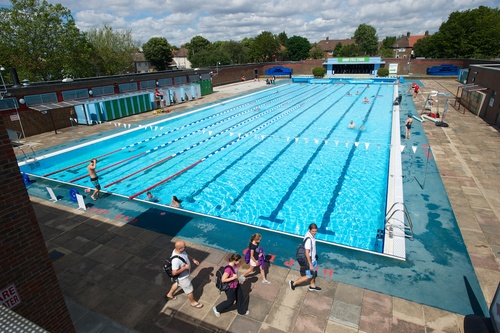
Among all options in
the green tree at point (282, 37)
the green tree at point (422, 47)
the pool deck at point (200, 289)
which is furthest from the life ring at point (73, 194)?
the green tree at point (282, 37)

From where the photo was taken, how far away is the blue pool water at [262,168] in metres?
10.1

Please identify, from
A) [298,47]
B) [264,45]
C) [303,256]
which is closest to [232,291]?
[303,256]

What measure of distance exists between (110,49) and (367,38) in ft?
294

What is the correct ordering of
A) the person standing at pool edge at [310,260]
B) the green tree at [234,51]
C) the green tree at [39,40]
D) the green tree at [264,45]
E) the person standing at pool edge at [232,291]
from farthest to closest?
the green tree at [264,45] → the green tree at [234,51] → the green tree at [39,40] → the person standing at pool edge at [310,260] → the person standing at pool edge at [232,291]

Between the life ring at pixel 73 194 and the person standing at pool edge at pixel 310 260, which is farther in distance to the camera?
the life ring at pixel 73 194

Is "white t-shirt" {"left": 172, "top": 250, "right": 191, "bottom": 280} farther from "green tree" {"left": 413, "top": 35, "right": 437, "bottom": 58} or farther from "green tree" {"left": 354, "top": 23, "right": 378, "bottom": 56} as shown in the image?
"green tree" {"left": 354, "top": 23, "right": 378, "bottom": 56}

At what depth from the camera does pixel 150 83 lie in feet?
95.2

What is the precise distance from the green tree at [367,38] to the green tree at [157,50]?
218 feet

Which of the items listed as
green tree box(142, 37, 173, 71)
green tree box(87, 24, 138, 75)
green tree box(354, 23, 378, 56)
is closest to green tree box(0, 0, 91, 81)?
green tree box(87, 24, 138, 75)

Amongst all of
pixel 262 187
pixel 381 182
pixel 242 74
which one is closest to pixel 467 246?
pixel 381 182

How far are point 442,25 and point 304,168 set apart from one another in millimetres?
60916

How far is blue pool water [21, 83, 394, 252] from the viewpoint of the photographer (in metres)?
10.1

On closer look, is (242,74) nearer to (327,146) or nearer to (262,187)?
(327,146)

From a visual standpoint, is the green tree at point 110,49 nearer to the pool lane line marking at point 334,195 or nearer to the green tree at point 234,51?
the green tree at point 234,51
